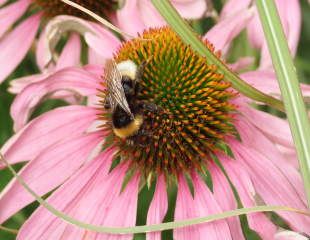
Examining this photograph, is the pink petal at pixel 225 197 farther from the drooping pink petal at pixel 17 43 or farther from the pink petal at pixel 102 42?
the drooping pink petal at pixel 17 43

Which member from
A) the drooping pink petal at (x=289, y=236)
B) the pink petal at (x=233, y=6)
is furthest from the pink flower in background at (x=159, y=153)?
the pink petal at (x=233, y=6)

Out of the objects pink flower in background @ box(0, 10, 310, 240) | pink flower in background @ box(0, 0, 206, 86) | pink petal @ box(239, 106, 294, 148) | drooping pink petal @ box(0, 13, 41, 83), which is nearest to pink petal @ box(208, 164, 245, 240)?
pink flower in background @ box(0, 10, 310, 240)

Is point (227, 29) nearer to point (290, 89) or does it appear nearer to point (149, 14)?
point (149, 14)

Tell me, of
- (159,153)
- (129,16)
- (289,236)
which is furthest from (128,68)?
(289,236)

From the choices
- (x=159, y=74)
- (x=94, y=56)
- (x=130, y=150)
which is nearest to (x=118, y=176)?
(x=130, y=150)

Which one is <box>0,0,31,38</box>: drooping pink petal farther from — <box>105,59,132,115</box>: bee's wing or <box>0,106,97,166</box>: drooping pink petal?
<box>105,59,132,115</box>: bee's wing
